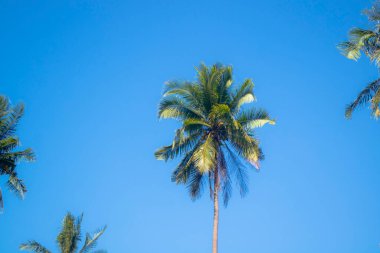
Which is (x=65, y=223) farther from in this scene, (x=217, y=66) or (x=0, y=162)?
(x=217, y=66)

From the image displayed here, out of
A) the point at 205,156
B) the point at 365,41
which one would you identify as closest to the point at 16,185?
the point at 205,156

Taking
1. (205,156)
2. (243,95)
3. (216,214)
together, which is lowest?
(216,214)

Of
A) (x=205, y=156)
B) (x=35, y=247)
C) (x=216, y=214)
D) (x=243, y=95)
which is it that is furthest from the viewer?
(x=35, y=247)

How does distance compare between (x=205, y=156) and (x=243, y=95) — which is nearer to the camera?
(x=205, y=156)

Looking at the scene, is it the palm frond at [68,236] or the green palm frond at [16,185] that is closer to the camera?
the green palm frond at [16,185]

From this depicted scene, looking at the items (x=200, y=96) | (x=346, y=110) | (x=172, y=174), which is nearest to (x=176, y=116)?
(x=200, y=96)

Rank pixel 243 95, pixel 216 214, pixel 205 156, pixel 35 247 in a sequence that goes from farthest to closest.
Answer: pixel 35 247
pixel 243 95
pixel 216 214
pixel 205 156

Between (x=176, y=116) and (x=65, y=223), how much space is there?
44.4 ft

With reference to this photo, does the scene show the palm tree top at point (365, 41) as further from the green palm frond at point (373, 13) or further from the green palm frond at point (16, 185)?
the green palm frond at point (16, 185)

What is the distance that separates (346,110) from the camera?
22.9m

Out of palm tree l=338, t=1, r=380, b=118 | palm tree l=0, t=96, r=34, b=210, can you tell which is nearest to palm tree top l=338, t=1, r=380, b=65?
palm tree l=338, t=1, r=380, b=118

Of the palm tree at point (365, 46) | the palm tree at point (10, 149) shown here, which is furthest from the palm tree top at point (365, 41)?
the palm tree at point (10, 149)

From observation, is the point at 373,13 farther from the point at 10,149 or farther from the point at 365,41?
the point at 10,149

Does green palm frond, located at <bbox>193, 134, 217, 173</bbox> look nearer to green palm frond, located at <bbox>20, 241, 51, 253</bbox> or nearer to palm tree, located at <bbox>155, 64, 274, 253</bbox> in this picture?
palm tree, located at <bbox>155, 64, 274, 253</bbox>
